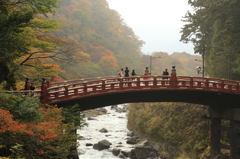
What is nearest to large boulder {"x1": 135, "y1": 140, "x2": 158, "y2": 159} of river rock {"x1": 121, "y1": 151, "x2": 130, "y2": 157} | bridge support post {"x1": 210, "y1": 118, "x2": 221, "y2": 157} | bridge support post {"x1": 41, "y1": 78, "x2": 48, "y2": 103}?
river rock {"x1": 121, "y1": 151, "x2": 130, "y2": 157}

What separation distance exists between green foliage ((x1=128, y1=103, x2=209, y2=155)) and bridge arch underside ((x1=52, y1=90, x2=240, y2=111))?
389 centimetres

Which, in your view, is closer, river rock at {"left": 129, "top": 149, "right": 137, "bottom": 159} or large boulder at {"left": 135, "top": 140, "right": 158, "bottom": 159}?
large boulder at {"left": 135, "top": 140, "right": 158, "bottom": 159}

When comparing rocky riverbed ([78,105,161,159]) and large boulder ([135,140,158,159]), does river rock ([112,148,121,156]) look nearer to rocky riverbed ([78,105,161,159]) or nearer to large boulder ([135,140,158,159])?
rocky riverbed ([78,105,161,159])

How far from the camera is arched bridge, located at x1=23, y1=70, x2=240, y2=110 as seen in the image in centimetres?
1944

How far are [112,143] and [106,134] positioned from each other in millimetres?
4390

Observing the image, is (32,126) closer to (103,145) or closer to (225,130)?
(225,130)

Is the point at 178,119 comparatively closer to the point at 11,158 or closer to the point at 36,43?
the point at 36,43

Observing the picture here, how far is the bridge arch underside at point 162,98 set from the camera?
70.2 ft

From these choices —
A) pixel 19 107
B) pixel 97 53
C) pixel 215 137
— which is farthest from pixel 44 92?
pixel 97 53

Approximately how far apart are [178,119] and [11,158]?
22.5 m

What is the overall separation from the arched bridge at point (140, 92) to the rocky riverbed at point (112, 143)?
286 inches

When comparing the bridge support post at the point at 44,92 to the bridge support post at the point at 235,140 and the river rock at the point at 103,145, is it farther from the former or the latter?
the bridge support post at the point at 235,140

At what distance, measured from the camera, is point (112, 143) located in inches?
1307

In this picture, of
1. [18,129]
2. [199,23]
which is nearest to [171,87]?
[18,129]
